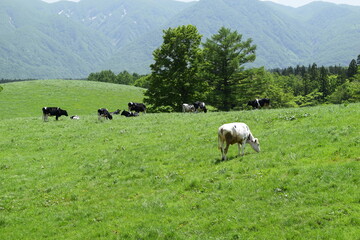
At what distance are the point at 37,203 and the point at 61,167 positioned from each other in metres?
Result: 5.38

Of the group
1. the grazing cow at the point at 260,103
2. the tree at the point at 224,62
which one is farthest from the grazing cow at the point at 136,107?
the grazing cow at the point at 260,103

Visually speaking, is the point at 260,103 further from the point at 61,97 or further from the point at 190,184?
the point at 61,97

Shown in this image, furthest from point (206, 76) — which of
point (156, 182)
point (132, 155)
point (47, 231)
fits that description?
point (47, 231)

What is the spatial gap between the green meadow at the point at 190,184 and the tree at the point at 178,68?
27.3 m

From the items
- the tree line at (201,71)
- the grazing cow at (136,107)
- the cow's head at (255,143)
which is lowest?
the cow's head at (255,143)

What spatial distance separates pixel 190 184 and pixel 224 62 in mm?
43059

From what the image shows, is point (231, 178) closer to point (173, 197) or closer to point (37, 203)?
point (173, 197)

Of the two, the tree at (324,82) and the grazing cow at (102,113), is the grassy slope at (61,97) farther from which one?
the tree at (324,82)

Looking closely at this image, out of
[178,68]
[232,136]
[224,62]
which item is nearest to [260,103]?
[224,62]

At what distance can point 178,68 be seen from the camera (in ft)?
179

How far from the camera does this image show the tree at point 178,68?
178 ft

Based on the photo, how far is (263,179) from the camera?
14031 millimetres

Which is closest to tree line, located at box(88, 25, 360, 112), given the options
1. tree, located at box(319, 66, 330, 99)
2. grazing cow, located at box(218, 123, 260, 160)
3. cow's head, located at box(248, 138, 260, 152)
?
cow's head, located at box(248, 138, 260, 152)

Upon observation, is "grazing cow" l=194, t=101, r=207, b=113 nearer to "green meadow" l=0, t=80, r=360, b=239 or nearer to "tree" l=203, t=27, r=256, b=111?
"tree" l=203, t=27, r=256, b=111
